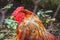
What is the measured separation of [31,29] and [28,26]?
0.19 ft

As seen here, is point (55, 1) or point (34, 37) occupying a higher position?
point (55, 1)

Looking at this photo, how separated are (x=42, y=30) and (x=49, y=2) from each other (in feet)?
7.46

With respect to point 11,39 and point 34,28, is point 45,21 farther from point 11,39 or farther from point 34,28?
point 34,28

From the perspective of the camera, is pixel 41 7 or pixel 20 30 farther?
pixel 41 7

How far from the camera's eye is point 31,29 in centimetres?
231

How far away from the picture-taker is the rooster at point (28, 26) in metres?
2.23

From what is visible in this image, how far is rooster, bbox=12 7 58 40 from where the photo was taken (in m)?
2.23

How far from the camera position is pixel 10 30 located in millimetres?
3646

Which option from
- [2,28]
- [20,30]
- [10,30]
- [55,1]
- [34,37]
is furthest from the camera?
[55,1]

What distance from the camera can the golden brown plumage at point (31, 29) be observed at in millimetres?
2223

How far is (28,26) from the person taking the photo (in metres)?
2.28

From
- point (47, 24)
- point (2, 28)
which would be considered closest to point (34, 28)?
point (47, 24)

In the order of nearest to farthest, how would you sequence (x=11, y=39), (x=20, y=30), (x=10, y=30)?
(x=20, y=30)
(x=11, y=39)
(x=10, y=30)

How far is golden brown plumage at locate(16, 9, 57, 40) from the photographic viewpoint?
2.22m
